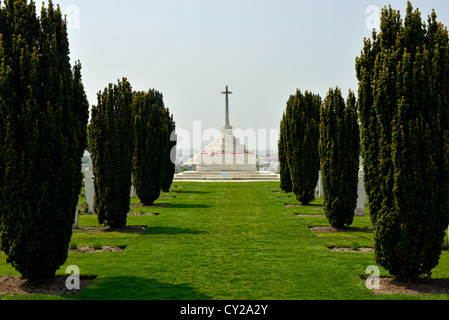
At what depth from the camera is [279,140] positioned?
27.6 metres

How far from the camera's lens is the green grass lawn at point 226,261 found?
6.86m

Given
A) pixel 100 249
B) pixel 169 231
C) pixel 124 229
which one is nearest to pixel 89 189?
pixel 124 229

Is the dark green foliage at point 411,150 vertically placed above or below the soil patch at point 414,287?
above

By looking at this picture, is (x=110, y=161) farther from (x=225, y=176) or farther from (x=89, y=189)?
(x=225, y=176)

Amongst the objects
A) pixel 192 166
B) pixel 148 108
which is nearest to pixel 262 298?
pixel 148 108

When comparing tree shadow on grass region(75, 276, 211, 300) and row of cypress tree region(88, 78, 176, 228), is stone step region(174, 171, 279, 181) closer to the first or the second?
row of cypress tree region(88, 78, 176, 228)

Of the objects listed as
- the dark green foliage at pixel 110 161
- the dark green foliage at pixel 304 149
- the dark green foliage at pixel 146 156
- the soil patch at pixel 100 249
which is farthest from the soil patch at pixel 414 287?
the dark green foliage at pixel 146 156

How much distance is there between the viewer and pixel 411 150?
7059mm

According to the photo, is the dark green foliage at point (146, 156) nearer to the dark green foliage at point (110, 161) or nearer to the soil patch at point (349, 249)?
the dark green foliage at point (110, 161)

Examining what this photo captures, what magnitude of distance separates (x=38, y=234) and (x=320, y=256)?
218 inches

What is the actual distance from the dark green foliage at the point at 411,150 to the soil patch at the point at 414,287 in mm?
154

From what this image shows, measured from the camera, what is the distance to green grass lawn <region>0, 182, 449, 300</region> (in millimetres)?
6855

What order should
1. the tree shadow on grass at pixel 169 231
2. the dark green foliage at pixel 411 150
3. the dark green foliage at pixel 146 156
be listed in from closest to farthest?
1. the dark green foliage at pixel 411 150
2. the tree shadow on grass at pixel 169 231
3. the dark green foliage at pixel 146 156
